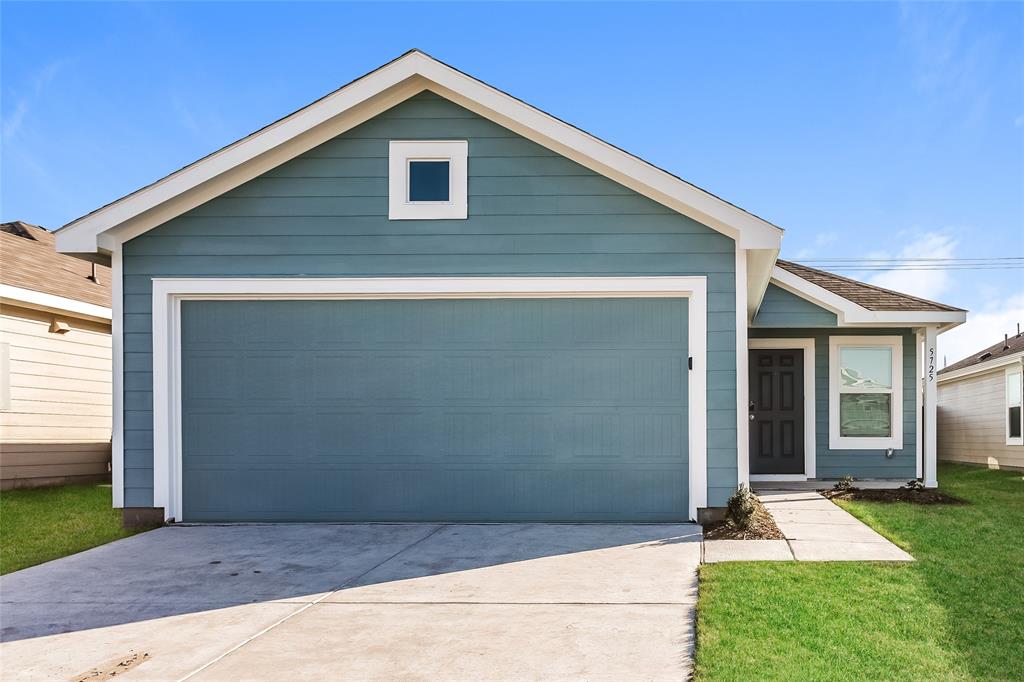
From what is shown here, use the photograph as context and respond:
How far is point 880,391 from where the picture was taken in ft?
42.0

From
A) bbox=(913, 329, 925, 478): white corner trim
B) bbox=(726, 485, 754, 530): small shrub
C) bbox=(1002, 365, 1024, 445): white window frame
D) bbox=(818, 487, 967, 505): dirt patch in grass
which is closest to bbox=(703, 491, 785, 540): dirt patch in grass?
bbox=(726, 485, 754, 530): small shrub

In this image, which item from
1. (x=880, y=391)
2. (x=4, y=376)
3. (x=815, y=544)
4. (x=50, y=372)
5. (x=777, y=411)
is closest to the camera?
(x=815, y=544)

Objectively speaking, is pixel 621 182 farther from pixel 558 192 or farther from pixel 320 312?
pixel 320 312

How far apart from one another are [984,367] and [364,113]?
15.2 meters

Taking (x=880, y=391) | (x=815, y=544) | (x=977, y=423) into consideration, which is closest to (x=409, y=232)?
(x=815, y=544)

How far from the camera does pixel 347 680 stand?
13.7 ft

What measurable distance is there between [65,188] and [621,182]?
15.5m

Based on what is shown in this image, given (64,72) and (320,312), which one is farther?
(64,72)

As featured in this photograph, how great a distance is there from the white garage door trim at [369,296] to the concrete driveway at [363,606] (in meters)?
0.70

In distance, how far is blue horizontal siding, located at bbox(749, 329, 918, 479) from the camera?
500 inches

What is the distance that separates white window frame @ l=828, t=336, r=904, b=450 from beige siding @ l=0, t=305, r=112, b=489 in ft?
38.3

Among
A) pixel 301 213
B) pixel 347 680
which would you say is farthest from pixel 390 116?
pixel 347 680

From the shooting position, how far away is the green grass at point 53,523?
7765mm

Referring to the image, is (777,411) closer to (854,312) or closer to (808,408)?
(808,408)
